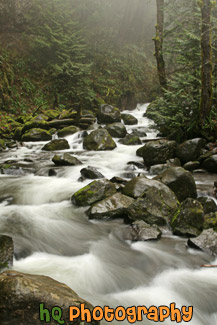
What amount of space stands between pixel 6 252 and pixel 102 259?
4.47 ft

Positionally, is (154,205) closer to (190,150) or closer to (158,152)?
(158,152)

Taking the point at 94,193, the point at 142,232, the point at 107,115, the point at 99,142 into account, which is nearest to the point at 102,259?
the point at 142,232

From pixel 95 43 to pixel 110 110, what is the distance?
389 inches

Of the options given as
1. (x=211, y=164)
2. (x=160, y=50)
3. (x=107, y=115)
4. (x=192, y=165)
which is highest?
(x=160, y=50)

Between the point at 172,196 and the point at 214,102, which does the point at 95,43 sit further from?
the point at 172,196

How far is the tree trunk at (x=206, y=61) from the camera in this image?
6770 mm

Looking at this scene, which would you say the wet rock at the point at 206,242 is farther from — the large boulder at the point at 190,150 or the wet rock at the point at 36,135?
the wet rock at the point at 36,135

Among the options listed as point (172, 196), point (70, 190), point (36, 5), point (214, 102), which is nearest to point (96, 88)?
point (36, 5)

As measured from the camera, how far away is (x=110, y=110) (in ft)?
46.7

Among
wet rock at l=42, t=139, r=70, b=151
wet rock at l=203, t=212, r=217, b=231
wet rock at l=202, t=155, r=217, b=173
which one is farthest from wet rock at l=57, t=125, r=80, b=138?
wet rock at l=203, t=212, r=217, b=231

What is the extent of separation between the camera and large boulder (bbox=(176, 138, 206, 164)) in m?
7.29

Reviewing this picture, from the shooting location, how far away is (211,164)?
22.2 feet

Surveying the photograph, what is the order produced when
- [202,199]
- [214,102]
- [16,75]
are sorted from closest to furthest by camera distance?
[202,199], [214,102], [16,75]

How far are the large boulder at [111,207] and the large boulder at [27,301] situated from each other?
2454 millimetres
